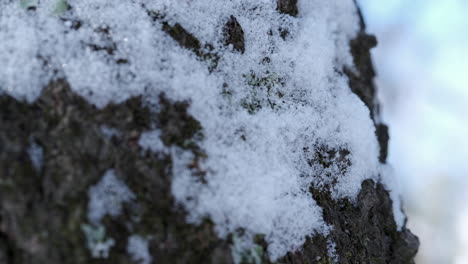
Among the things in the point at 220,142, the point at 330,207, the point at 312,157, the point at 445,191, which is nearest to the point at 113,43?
the point at 220,142

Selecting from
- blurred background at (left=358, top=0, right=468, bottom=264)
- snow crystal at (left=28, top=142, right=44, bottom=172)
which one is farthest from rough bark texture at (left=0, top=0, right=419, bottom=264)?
blurred background at (left=358, top=0, right=468, bottom=264)

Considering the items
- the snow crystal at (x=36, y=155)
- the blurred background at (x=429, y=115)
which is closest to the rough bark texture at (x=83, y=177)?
the snow crystal at (x=36, y=155)

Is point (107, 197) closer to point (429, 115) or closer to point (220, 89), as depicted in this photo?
point (220, 89)

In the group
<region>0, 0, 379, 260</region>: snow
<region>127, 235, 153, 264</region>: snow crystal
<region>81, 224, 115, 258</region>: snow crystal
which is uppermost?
<region>0, 0, 379, 260</region>: snow

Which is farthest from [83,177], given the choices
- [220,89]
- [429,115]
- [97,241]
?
[429,115]

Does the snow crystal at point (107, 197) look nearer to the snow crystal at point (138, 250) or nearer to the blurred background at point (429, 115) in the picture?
the snow crystal at point (138, 250)

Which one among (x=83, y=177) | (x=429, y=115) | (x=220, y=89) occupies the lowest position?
(x=83, y=177)

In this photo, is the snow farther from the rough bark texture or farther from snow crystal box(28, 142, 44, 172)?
snow crystal box(28, 142, 44, 172)
